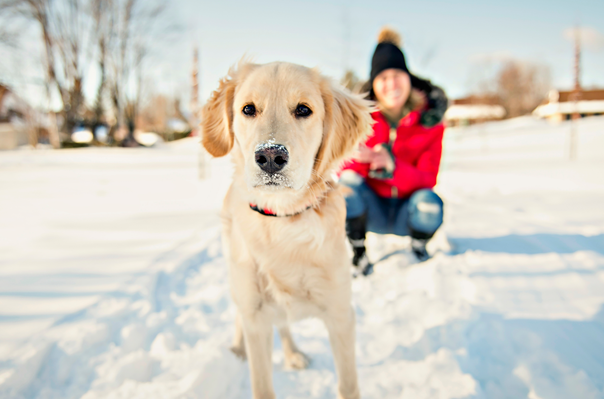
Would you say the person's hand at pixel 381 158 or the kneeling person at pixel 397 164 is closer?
the person's hand at pixel 381 158

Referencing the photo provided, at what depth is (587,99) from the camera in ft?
134

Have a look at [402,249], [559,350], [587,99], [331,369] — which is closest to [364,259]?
[402,249]

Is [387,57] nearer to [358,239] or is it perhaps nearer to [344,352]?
[358,239]

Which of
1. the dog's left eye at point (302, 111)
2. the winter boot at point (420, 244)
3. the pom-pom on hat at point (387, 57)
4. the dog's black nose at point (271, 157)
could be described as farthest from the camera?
the winter boot at point (420, 244)

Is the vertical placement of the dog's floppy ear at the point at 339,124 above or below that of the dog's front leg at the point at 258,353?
above

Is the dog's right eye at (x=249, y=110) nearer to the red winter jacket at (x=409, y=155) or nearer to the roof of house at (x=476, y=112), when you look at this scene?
the red winter jacket at (x=409, y=155)

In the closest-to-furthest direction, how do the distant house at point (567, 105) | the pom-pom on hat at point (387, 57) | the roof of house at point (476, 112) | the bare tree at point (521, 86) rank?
the pom-pom on hat at point (387, 57) → the roof of house at point (476, 112) → the distant house at point (567, 105) → the bare tree at point (521, 86)

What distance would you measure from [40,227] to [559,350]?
184 inches

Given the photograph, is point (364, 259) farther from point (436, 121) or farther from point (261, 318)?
point (261, 318)

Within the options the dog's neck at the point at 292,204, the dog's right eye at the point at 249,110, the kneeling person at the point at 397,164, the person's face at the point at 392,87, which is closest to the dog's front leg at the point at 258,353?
the dog's neck at the point at 292,204

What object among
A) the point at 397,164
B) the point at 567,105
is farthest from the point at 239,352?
the point at 567,105

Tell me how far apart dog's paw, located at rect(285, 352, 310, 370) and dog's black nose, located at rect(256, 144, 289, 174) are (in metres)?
1.05

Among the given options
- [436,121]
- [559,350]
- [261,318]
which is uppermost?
[436,121]

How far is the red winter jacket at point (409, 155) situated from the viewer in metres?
2.92
